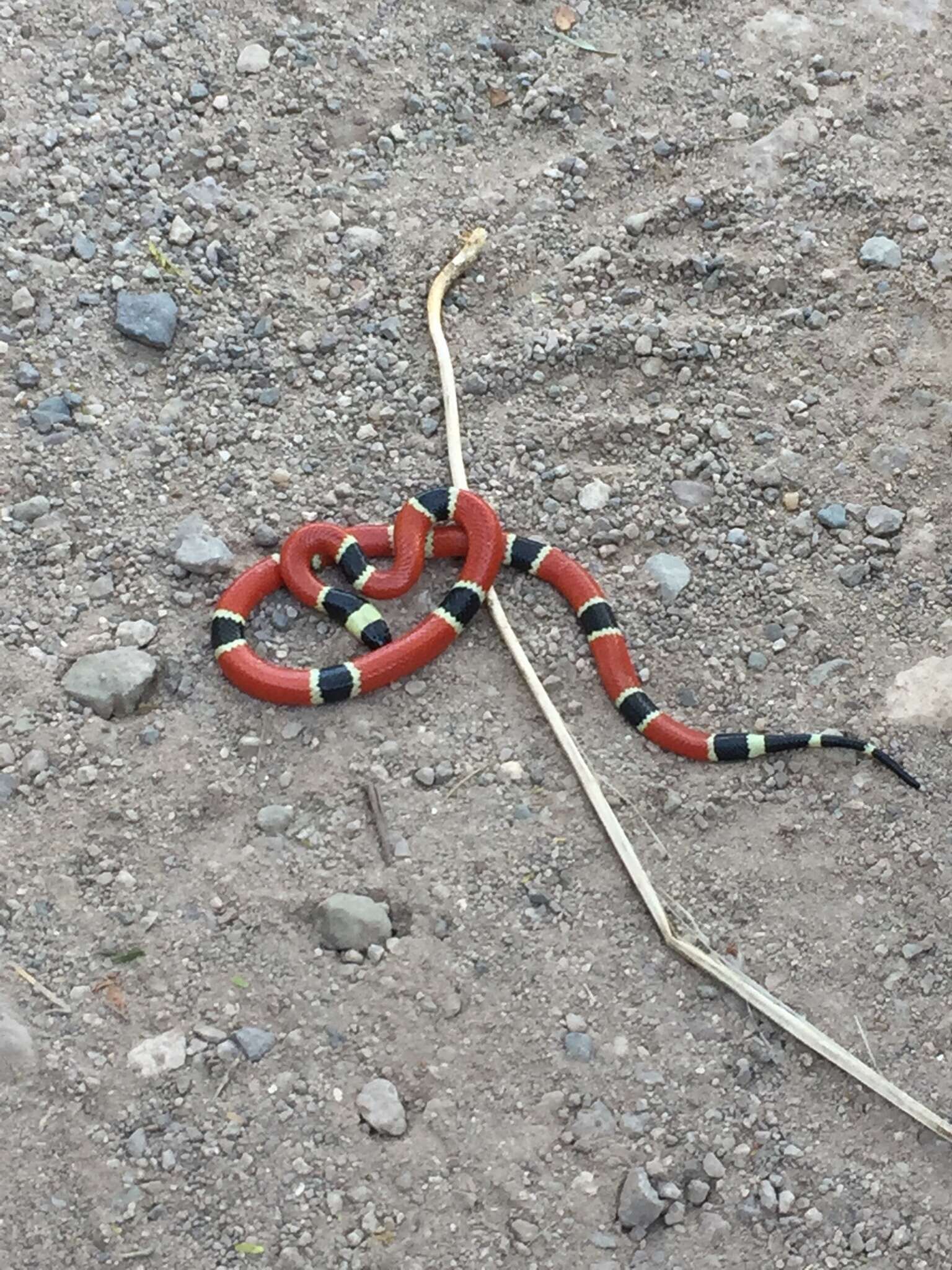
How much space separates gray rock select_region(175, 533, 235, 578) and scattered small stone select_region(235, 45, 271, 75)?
2.70 metres

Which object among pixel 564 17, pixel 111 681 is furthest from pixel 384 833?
pixel 564 17

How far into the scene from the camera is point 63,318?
5.65 m

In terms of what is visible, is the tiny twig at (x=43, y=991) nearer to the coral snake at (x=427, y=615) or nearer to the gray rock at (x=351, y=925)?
the gray rock at (x=351, y=925)

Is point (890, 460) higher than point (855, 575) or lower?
higher

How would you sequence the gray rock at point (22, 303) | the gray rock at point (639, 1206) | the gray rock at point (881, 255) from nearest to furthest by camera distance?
the gray rock at point (639, 1206)
the gray rock at point (22, 303)
the gray rock at point (881, 255)

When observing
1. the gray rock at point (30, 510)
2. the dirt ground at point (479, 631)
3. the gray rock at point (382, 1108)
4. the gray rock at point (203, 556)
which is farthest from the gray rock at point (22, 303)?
the gray rock at point (382, 1108)

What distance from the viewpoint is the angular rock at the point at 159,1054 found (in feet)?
13.1

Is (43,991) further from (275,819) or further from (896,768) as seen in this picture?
(896,768)

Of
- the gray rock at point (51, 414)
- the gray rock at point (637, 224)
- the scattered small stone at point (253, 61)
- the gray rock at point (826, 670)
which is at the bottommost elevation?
the gray rock at point (826, 670)

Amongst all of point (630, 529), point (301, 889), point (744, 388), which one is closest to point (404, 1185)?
point (301, 889)

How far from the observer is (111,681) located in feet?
15.7

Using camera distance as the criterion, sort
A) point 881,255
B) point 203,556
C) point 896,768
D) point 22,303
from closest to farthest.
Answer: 1. point 896,768
2. point 203,556
3. point 22,303
4. point 881,255

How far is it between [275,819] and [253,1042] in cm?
80

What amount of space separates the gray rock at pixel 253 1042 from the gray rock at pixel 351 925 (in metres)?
0.36
